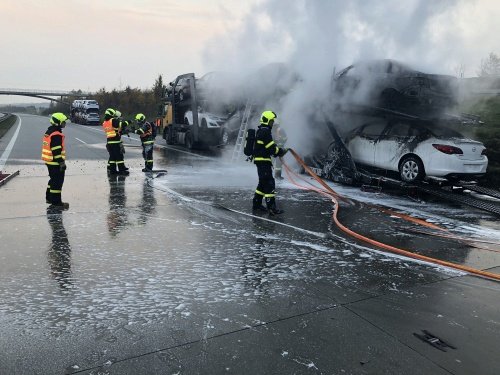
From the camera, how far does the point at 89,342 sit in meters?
3.13

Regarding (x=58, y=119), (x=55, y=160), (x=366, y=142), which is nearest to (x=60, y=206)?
(x=55, y=160)

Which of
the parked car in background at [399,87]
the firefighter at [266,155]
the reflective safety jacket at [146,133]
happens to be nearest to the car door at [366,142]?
the parked car in background at [399,87]

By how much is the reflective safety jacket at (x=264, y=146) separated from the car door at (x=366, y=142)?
3.81 m

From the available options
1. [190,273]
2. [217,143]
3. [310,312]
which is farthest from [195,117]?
[310,312]

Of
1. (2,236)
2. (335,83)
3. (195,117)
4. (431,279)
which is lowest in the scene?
(2,236)

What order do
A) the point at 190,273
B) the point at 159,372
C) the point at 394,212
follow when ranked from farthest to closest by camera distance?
the point at 394,212 → the point at 190,273 → the point at 159,372

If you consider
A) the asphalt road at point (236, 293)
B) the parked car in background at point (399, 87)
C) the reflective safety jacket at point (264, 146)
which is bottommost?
the asphalt road at point (236, 293)

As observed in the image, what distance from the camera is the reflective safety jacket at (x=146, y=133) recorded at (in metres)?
12.0

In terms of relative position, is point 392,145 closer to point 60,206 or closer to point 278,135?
point 278,135

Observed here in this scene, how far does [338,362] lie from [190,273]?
80.3 inches

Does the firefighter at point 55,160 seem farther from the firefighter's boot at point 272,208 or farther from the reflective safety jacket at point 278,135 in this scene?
the reflective safety jacket at point 278,135

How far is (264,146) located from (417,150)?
392 cm

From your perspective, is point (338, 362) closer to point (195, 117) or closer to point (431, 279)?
point (431, 279)

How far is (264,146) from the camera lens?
24.5ft
